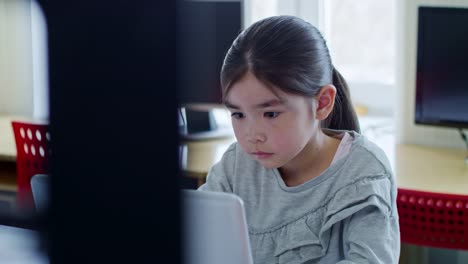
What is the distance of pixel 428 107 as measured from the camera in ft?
8.09

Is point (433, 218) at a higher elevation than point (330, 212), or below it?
below

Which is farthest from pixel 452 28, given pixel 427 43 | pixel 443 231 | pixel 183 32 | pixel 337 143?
pixel 183 32

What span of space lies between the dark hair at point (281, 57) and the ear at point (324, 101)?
0.01 metres

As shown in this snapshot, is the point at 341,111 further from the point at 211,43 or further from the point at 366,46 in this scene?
the point at 366,46

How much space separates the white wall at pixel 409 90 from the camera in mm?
2535

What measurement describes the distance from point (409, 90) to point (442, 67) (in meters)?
0.22

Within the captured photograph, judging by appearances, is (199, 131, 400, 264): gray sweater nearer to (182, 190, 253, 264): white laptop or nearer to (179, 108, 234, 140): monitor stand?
(182, 190, 253, 264): white laptop

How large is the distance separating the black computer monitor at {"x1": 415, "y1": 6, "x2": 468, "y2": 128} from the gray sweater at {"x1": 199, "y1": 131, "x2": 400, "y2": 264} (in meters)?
1.09

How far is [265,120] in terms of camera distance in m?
1.21

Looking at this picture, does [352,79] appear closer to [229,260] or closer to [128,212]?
[229,260]

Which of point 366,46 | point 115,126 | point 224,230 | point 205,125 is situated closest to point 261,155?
point 224,230

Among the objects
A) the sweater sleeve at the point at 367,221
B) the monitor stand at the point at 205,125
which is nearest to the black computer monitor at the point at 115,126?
the sweater sleeve at the point at 367,221

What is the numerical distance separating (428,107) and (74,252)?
7.50 ft

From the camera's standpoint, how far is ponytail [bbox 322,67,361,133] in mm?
1467
